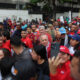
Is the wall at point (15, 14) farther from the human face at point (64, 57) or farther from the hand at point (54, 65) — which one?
the hand at point (54, 65)

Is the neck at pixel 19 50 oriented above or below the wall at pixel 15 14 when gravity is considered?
below

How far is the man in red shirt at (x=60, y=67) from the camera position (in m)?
2.64

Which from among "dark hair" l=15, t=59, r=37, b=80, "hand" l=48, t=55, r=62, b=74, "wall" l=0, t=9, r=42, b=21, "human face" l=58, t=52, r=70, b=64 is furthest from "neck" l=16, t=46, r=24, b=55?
"wall" l=0, t=9, r=42, b=21

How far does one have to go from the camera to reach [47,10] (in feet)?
107

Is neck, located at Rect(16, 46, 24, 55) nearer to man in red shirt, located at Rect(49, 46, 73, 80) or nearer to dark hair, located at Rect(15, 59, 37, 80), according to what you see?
man in red shirt, located at Rect(49, 46, 73, 80)

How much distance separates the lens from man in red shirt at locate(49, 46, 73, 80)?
8.65 ft

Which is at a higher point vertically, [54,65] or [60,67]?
[54,65]

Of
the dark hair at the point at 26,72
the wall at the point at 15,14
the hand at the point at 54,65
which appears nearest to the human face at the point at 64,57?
the hand at the point at 54,65

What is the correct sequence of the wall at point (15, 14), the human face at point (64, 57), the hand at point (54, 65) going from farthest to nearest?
1. the wall at point (15, 14)
2. the human face at point (64, 57)
3. the hand at point (54, 65)

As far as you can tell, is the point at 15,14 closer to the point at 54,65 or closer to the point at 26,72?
the point at 54,65

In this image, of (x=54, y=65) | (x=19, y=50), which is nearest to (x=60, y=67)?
(x=54, y=65)

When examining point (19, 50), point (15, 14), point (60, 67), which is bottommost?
point (60, 67)

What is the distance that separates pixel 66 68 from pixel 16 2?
102ft

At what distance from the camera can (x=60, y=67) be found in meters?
2.94
